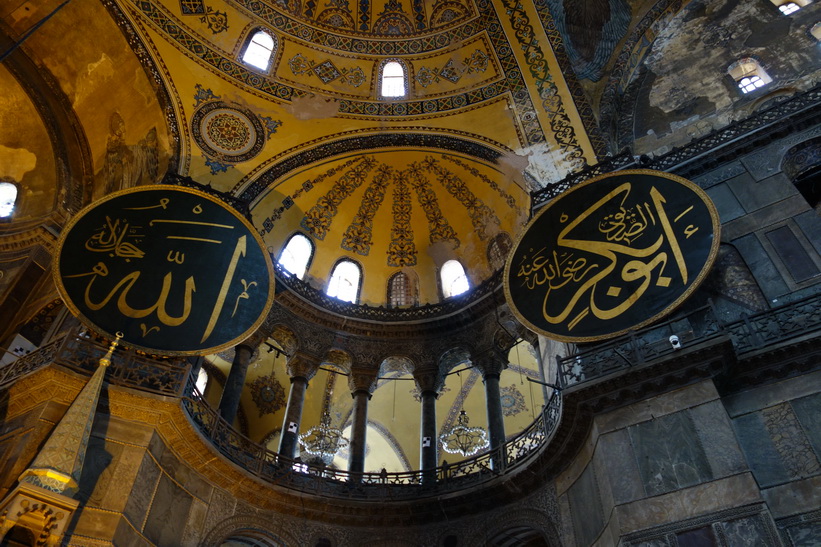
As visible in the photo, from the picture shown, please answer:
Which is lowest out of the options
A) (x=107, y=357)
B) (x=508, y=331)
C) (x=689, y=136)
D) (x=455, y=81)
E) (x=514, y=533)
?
(x=514, y=533)

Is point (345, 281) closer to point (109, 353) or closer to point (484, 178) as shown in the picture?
point (484, 178)

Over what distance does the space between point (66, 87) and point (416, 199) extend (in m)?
6.50

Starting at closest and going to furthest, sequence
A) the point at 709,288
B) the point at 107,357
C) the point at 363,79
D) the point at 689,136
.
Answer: the point at 107,357 < the point at 709,288 < the point at 689,136 < the point at 363,79

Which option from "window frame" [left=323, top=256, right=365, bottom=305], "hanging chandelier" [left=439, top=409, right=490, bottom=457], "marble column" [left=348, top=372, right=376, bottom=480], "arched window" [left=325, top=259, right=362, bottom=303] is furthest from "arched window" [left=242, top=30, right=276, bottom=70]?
"hanging chandelier" [left=439, top=409, right=490, bottom=457]

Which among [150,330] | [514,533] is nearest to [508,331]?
[514,533]

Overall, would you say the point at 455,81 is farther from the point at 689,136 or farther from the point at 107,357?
the point at 107,357

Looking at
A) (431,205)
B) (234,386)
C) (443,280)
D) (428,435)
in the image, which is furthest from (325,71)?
(428,435)

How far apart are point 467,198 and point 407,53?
3234 mm

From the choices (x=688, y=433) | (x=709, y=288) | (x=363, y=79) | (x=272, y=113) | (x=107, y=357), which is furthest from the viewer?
(x=363, y=79)

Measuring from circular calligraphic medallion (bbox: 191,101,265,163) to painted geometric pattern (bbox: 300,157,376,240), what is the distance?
60.3 inches

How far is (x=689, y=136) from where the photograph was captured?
1086 cm

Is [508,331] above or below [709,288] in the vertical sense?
above

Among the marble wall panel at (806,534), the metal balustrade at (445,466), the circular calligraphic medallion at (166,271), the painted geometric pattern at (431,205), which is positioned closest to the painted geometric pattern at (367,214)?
the painted geometric pattern at (431,205)

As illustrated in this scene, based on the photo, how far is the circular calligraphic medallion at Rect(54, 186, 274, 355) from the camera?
834 cm
